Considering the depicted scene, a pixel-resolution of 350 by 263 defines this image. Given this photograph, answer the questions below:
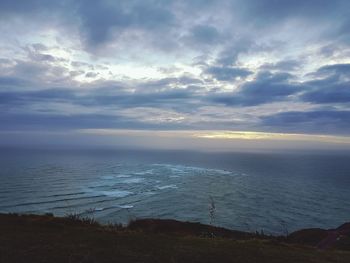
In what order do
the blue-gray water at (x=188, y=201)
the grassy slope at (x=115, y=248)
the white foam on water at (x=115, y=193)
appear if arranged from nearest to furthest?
the grassy slope at (x=115, y=248), the blue-gray water at (x=188, y=201), the white foam on water at (x=115, y=193)

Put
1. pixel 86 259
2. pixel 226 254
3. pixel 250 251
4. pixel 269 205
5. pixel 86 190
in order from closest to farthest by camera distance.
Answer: pixel 86 259
pixel 226 254
pixel 250 251
pixel 269 205
pixel 86 190

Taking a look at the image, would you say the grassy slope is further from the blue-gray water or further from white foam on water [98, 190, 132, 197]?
white foam on water [98, 190, 132, 197]

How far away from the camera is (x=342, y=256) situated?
41.5 ft

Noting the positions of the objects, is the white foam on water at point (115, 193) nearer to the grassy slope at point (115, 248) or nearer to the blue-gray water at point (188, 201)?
the blue-gray water at point (188, 201)

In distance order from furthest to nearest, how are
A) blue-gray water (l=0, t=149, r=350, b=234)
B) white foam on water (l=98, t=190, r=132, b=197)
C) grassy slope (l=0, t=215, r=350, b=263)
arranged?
white foam on water (l=98, t=190, r=132, b=197) < blue-gray water (l=0, t=149, r=350, b=234) < grassy slope (l=0, t=215, r=350, b=263)

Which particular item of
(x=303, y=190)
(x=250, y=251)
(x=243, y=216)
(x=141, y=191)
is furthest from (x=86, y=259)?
(x=303, y=190)

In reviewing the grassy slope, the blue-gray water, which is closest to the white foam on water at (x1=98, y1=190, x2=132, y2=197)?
the blue-gray water

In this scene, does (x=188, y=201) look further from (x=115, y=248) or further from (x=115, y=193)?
(x=115, y=248)

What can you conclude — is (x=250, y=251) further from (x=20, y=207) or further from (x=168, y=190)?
(x=168, y=190)

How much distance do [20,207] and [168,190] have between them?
27.7 metres

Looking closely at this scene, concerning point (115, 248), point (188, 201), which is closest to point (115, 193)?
point (188, 201)

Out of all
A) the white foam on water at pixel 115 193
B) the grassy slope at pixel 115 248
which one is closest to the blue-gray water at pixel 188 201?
the white foam on water at pixel 115 193

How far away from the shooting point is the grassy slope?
384 inches

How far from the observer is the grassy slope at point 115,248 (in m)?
9.77
